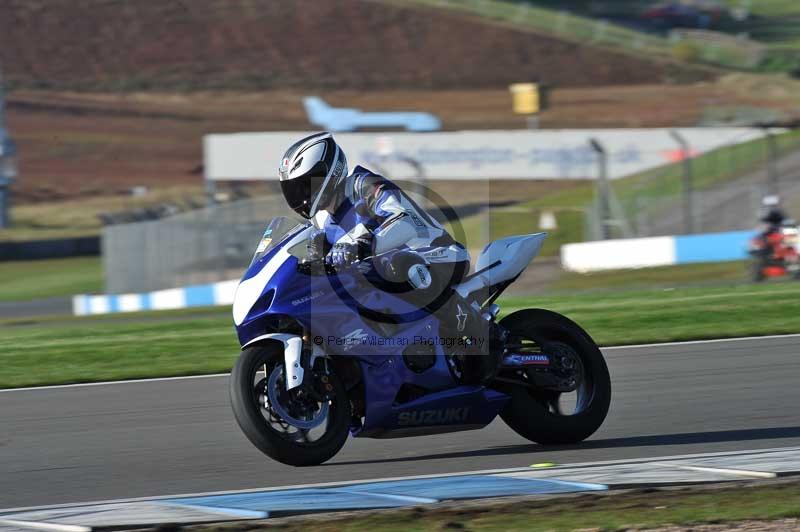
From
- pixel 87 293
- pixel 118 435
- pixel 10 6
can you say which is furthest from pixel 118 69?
pixel 118 435

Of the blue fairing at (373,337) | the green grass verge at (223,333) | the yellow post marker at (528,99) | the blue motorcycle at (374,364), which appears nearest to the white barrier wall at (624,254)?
the green grass verge at (223,333)

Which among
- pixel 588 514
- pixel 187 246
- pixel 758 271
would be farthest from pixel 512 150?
pixel 588 514

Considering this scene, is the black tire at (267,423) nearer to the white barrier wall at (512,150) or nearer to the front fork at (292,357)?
the front fork at (292,357)

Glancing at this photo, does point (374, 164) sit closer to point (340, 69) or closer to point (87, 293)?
point (87, 293)

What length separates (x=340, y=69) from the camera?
191 feet

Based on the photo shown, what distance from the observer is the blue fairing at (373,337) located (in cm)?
598

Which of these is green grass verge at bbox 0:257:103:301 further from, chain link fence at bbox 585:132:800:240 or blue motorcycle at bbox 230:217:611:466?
blue motorcycle at bbox 230:217:611:466

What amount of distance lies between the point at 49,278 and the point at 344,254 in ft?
87.2

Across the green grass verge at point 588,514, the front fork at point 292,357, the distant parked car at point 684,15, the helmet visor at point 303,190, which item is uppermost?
the distant parked car at point 684,15

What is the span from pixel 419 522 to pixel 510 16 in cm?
5595

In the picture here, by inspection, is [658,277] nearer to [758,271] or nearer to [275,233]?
[758,271]

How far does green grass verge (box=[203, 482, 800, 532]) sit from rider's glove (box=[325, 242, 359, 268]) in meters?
1.23

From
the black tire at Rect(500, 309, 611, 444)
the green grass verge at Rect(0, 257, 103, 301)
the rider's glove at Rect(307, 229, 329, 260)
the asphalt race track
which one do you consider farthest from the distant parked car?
the rider's glove at Rect(307, 229, 329, 260)

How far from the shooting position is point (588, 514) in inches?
202
